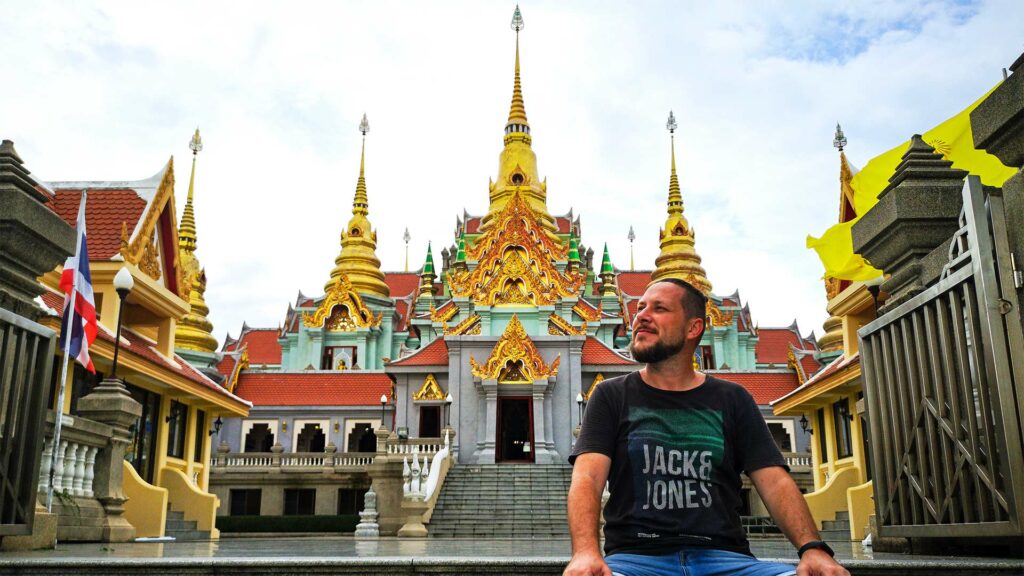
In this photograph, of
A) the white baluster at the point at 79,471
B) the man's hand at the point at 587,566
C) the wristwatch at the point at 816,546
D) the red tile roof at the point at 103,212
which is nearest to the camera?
the man's hand at the point at 587,566

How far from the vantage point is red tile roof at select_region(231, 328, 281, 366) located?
5175 centimetres

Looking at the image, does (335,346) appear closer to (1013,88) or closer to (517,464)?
(517,464)

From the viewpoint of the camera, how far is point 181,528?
18953mm

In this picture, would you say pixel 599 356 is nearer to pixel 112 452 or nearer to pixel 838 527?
pixel 838 527

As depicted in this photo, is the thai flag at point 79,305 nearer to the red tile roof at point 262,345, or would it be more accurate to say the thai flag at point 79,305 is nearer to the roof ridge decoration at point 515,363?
the roof ridge decoration at point 515,363

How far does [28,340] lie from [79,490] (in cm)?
494

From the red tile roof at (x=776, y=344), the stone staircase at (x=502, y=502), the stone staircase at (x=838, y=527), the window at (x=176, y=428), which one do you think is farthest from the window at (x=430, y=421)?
the red tile roof at (x=776, y=344)

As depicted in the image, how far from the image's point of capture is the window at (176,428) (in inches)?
811

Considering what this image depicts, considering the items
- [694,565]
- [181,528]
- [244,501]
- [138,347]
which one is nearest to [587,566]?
[694,565]

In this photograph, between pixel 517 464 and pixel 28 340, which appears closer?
pixel 28 340

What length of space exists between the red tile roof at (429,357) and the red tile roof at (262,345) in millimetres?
22673

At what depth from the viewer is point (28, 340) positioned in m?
6.12

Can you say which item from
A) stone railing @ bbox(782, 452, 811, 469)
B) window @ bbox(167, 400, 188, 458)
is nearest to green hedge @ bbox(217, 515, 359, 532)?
window @ bbox(167, 400, 188, 458)

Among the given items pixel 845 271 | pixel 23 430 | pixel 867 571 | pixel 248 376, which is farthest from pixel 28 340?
pixel 248 376
